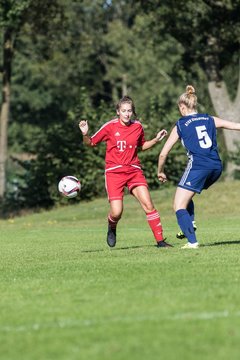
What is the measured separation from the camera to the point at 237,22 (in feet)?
132

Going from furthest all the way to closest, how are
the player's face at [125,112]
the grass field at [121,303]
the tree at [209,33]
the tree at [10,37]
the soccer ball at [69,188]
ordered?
the tree at [209,33] < the tree at [10,37] < the soccer ball at [69,188] < the player's face at [125,112] < the grass field at [121,303]

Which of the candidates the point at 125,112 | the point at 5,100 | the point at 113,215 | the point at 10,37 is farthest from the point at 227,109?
the point at 125,112

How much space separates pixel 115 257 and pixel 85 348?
6632 mm

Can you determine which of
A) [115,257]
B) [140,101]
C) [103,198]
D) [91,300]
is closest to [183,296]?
[91,300]

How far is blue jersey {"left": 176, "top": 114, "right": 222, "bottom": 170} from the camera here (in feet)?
45.0

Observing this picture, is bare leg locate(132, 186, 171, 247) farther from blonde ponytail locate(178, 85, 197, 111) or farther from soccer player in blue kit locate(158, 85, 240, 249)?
blonde ponytail locate(178, 85, 197, 111)

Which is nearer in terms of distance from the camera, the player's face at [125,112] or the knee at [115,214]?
the player's face at [125,112]

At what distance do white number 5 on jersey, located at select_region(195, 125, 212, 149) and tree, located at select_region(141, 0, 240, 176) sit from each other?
1004 inches

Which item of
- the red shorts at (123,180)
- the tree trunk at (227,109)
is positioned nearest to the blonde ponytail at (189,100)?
the red shorts at (123,180)

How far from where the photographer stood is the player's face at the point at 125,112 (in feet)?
48.0

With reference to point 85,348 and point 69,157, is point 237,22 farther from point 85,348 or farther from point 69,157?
point 85,348

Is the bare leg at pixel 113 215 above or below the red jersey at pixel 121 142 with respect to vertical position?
below

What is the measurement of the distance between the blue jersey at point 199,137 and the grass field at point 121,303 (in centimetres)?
115

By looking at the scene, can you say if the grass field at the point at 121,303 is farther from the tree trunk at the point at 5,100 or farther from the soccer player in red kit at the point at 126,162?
the tree trunk at the point at 5,100
